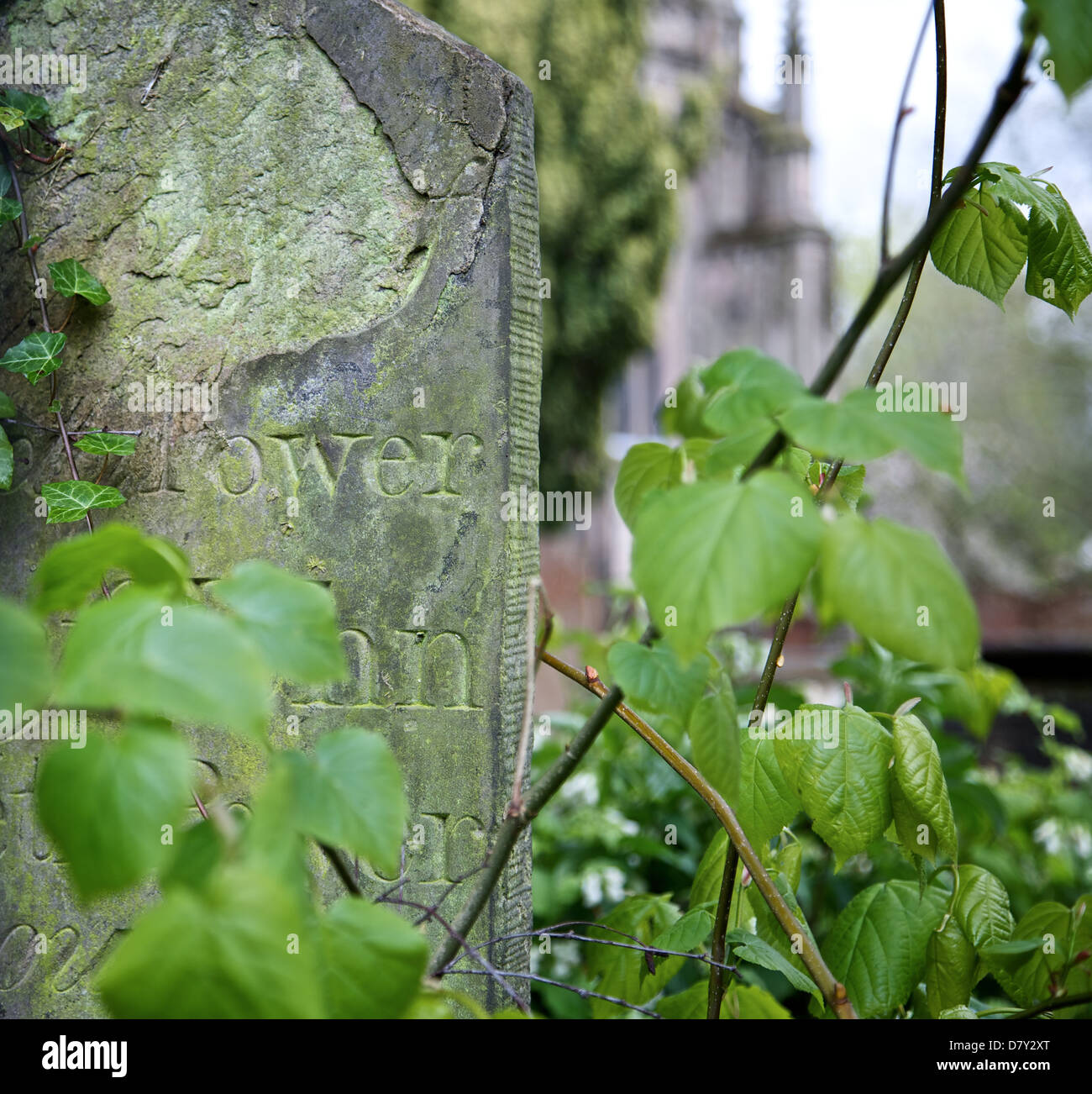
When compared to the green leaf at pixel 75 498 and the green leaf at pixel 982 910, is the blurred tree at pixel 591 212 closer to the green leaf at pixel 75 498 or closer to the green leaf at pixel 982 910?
the green leaf at pixel 75 498

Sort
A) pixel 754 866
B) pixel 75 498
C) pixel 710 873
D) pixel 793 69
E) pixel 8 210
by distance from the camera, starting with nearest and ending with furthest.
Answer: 1. pixel 754 866
2. pixel 710 873
3. pixel 75 498
4. pixel 8 210
5. pixel 793 69

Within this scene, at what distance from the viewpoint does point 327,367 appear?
5.84ft

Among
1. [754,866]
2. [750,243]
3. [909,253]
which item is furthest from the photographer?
[750,243]

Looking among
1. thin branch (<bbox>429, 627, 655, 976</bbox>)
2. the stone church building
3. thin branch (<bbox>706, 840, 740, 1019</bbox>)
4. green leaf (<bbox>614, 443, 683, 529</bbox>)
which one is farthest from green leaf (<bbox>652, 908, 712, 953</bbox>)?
the stone church building

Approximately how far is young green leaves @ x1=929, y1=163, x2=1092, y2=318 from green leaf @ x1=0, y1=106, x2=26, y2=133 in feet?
5.52

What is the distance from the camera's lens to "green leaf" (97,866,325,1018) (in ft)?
2.02

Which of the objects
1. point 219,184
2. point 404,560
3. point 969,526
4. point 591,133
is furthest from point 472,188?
point 969,526

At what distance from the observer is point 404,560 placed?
5.79ft

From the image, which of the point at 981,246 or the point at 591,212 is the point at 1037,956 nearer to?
the point at 981,246

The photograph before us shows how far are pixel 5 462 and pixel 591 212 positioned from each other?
9.50 meters

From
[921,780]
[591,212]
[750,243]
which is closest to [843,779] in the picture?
[921,780]

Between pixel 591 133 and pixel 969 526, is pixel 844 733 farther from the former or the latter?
→ pixel 969 526

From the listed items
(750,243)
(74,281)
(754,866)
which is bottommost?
(754,866)
